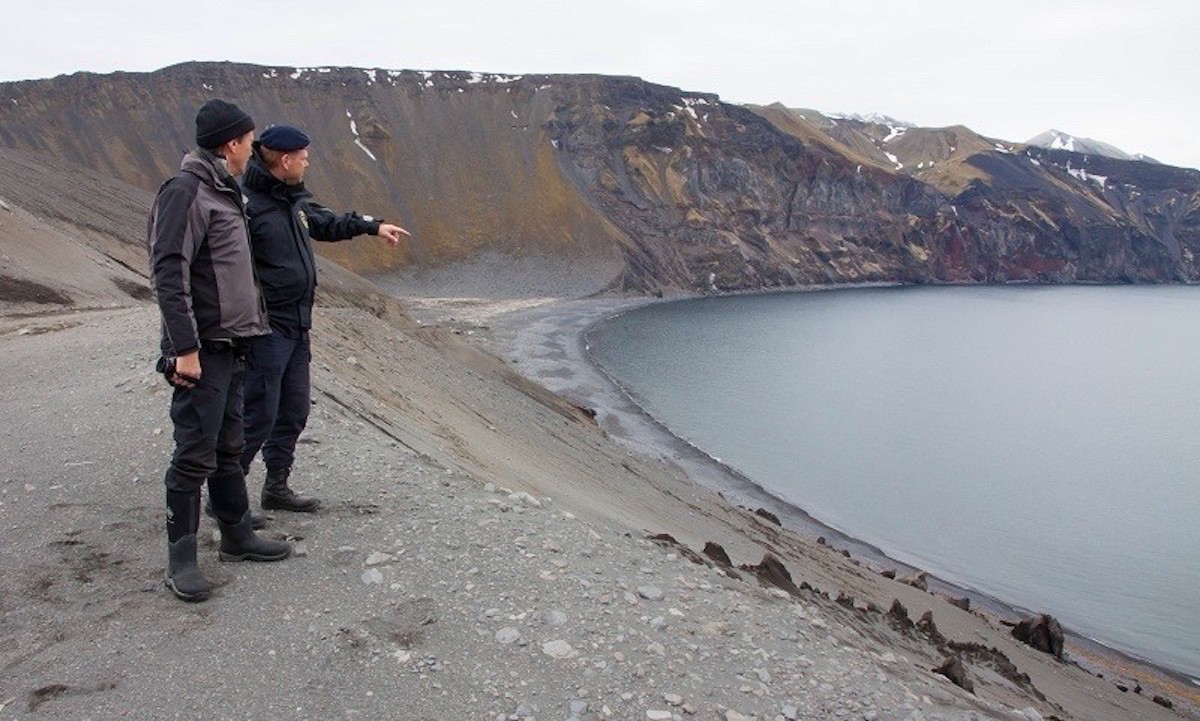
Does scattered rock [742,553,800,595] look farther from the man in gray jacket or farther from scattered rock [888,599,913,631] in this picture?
the man in gray jacket

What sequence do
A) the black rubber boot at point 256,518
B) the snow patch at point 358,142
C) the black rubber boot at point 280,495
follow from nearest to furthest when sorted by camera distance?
the black rubber boot at point 256,518 → the black rubber boot at point 280,495 → the snow patch at point 358,142

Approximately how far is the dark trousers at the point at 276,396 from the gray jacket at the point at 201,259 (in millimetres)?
632

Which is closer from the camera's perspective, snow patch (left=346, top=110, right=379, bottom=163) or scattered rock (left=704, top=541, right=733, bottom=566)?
scattered rock (left=704, top=541, right=733, bottom=566)

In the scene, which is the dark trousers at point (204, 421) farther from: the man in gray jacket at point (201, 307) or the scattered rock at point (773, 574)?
the scattered rock at point (773, 574)

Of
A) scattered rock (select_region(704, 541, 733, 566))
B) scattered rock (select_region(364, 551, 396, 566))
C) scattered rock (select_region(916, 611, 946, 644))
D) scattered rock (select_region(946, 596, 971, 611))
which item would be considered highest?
scattered rock (select_region(364, 551, 396, 566))

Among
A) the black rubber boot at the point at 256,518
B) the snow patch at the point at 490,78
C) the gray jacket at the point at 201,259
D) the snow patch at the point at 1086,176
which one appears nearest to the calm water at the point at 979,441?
the black rubber boot at the point at 256,518

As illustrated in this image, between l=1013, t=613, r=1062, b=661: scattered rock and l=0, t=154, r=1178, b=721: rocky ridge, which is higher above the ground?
l=0, t=154, r=1178, b=721: rocky ridge

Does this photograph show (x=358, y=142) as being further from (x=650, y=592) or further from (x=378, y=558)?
(x=650, y=592)

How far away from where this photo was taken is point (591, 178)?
105m

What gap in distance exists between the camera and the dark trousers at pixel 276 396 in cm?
576

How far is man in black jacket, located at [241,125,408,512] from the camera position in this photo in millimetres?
5633

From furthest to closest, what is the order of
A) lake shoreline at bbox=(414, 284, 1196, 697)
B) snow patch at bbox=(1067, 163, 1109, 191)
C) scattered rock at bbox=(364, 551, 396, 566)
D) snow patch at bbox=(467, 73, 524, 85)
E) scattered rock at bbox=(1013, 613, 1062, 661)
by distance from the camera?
snow patch at bbox=(1067, 163, 1109, 191) → snow patch at bbox=(467, 73, 524, 85) → lake shoreline at bbox=(414, 284, 1196, 697) → scattered rock at bbox=(1013, 613, 1062, 661) → scattered rock at bbox=(364, 551, 396, 566)

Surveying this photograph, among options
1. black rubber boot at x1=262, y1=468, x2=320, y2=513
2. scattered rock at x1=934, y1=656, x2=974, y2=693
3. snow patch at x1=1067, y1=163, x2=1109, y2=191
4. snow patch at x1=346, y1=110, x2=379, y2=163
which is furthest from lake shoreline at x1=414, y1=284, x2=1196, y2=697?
snow patch at x1=1067, y1=163, x2=1109, y2=191

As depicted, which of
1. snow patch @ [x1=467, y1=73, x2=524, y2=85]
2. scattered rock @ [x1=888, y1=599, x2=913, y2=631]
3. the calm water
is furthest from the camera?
snow patch @ [x1=467, y1=73, x2=524, y2=85]
